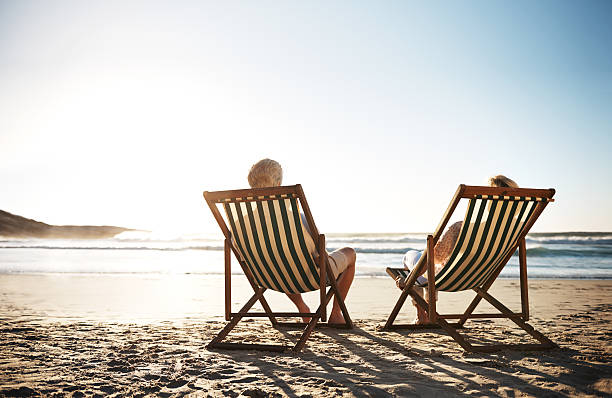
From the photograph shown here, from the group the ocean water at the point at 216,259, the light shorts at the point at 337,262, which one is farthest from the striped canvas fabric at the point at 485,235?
the ocean water at the point at 216,259

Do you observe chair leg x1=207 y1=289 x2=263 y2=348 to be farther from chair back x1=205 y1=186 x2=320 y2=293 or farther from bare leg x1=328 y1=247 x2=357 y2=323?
bare leg x1=328 y1=247 x2=357 y2=323

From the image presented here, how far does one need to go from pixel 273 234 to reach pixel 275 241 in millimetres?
49

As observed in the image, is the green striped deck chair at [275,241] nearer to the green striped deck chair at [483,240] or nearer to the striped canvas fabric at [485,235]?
the green striped deck chair at [483,240]

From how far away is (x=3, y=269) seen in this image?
10430 mm

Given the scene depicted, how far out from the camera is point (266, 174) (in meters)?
3.33

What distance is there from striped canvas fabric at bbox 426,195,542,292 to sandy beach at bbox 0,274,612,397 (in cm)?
50

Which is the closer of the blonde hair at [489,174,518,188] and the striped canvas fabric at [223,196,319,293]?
the striped canvas fabric at [223,196,319,293]

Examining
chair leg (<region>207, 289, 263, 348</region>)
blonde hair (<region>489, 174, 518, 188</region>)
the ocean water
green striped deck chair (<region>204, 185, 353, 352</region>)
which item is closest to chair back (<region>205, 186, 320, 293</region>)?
green striped deck chair (<region>204, 185, 353, 352</region>)

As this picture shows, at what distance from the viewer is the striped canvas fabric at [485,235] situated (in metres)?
2.90

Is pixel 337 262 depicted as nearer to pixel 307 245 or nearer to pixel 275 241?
pixel 307 245

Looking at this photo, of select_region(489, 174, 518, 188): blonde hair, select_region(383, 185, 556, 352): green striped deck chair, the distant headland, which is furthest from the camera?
the distant headland

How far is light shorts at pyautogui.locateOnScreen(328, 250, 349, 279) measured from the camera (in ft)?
11.6

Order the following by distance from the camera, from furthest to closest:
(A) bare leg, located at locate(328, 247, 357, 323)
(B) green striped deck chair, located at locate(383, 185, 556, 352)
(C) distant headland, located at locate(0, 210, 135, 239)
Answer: (C) distant headland, located at locate(0, 210, 135, 239) → (A) bare leg, located at locate(328, 247, 357, 323) → (B) green striped deck chair, located at locate(383, 185, 556, 352)

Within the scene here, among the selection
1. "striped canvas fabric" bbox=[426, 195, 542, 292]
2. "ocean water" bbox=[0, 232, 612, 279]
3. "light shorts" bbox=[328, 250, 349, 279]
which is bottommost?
"ocean water" bbox=[0, 232, 612, 279]
